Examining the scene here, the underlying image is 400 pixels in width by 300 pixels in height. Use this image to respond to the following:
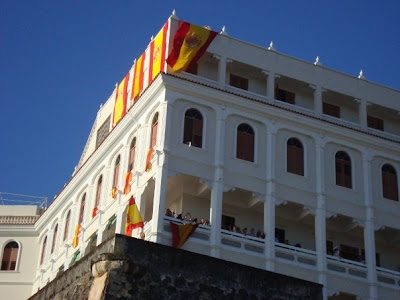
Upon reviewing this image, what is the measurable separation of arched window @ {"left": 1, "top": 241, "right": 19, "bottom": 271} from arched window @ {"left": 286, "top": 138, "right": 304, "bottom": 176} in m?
18.9

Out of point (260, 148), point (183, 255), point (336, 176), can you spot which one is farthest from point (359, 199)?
point (183, 255)

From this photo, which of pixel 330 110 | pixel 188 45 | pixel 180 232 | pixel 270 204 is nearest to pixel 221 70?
pixel 188 45

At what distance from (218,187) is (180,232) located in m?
3.14

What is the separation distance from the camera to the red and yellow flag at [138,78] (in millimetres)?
43344

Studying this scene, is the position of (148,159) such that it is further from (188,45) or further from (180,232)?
(188,45)

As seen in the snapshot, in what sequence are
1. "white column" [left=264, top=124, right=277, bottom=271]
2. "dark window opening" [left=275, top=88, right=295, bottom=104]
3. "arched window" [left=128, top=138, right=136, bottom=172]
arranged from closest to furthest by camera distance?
"white column" [left=264, top=124, right=277, bottom=271] → "arched window" [left=128, top=138, right=136, bottom=172] → "dark window opening" [left=275, top=88, right=295, bottom=104]

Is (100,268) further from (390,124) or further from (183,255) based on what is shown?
(390,124)

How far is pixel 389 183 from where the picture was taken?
44312 millimetres

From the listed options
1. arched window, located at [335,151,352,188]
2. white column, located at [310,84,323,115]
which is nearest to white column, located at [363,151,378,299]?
arched window, located at [335,151,352,188]

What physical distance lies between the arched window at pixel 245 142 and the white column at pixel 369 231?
6145 mm

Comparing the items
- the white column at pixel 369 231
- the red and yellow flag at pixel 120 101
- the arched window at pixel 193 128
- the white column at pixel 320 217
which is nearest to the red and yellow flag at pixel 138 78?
the red and yellow flag at pixel 120 101

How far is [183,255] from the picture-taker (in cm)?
2817

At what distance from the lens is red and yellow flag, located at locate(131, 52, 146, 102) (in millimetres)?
43344

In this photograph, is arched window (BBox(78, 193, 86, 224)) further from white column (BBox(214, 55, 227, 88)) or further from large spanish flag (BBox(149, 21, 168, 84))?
white column (BBox(214, 55, 227, 88))
